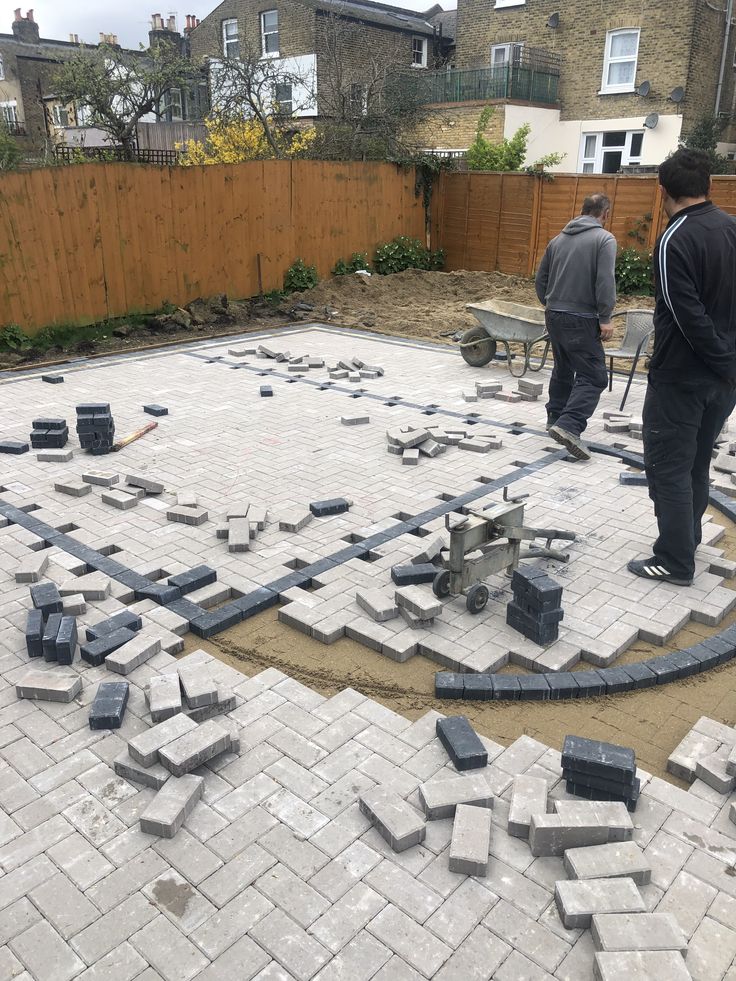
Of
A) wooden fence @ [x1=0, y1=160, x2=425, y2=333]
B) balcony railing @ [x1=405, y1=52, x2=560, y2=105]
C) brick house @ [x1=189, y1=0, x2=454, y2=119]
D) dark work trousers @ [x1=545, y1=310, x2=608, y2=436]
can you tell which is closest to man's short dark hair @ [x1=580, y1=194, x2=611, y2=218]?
dark work trousers @ [x1=545, y1=310, x2=608, y2=436]

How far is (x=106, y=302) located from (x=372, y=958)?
37.8ft

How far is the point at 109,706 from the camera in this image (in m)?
3.50

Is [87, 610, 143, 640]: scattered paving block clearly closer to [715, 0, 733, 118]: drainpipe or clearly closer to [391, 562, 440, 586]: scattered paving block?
[391, 562, 440, 586]: scattered paving block

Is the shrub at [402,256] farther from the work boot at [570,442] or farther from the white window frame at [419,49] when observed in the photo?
the white window frame at [419,49]

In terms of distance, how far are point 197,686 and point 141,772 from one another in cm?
51

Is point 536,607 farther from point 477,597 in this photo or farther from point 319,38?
point 319,38

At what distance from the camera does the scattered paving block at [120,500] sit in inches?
230

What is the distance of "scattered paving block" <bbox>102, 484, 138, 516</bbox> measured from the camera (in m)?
5.85

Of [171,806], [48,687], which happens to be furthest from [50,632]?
[171,806]

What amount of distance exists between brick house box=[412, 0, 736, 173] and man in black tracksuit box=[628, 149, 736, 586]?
821 inches

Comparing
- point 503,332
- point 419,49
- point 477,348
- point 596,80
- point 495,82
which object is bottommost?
point 477,348


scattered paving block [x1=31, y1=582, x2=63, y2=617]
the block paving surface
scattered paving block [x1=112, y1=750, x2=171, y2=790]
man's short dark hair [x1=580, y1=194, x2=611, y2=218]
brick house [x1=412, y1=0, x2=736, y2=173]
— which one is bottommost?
the block paving surface

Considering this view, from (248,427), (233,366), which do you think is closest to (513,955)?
(248,427)

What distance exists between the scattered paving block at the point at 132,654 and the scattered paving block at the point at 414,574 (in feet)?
4.71
